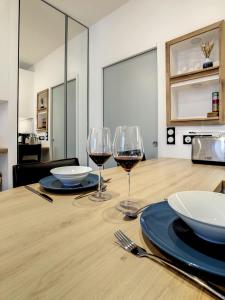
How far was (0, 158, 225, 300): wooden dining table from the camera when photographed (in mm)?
235

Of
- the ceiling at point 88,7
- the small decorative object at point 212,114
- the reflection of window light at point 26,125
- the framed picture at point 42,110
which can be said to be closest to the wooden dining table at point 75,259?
the small decorative object at point 212,114

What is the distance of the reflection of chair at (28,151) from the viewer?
7.61ft

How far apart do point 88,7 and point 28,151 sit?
2050mm

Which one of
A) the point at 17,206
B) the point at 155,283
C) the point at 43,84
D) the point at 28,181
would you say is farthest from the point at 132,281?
the point at 43,84

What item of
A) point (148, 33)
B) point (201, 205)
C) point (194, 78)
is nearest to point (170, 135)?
point (194, 78)

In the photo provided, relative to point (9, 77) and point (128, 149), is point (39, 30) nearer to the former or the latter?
point (9, 77)

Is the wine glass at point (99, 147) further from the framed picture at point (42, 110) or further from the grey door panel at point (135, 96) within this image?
the framed picture at point (42, 110)

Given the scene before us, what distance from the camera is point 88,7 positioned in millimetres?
2439

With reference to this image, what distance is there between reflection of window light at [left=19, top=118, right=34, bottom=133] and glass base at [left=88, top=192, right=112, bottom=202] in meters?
2.11

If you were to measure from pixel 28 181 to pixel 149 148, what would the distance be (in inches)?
59.9

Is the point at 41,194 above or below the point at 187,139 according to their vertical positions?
below

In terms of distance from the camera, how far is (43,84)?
279cm

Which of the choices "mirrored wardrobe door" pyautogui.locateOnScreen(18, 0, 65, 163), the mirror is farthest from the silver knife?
the mirror

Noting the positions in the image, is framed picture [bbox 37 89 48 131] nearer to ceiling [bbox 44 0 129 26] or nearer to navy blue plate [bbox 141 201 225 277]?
ceiling [bbox 44 0 129 26]
